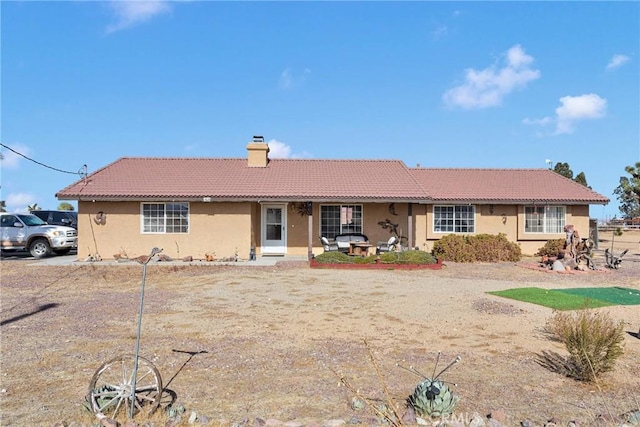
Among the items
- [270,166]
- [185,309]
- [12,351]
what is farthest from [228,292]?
[270,166]

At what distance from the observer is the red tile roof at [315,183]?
18047 mm

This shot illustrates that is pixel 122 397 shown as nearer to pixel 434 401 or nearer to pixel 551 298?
pixel 434 401

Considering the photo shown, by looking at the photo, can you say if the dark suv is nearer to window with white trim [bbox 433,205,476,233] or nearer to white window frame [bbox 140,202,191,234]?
white window frame [bbox 140,202,191,234]

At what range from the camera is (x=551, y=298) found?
1027 cm

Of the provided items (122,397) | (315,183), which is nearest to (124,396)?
(122,397)

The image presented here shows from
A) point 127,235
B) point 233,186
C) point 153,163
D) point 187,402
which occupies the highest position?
point 153,163

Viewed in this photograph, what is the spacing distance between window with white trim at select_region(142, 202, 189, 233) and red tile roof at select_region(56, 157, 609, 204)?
24.7 inches

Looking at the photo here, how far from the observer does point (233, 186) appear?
1880cm

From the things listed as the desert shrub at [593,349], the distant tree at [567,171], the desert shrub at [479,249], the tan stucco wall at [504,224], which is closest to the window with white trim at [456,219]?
the tan stucco wall at [504,224]

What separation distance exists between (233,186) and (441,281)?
31.7ft

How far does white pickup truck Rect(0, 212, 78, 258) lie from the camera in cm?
1891

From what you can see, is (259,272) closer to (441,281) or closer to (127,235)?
(441,281)

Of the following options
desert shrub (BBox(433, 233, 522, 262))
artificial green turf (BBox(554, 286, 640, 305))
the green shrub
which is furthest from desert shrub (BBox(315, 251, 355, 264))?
artificial green turf (BBox(554, 286, 640, 305))

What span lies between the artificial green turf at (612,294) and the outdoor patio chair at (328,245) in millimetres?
8766
